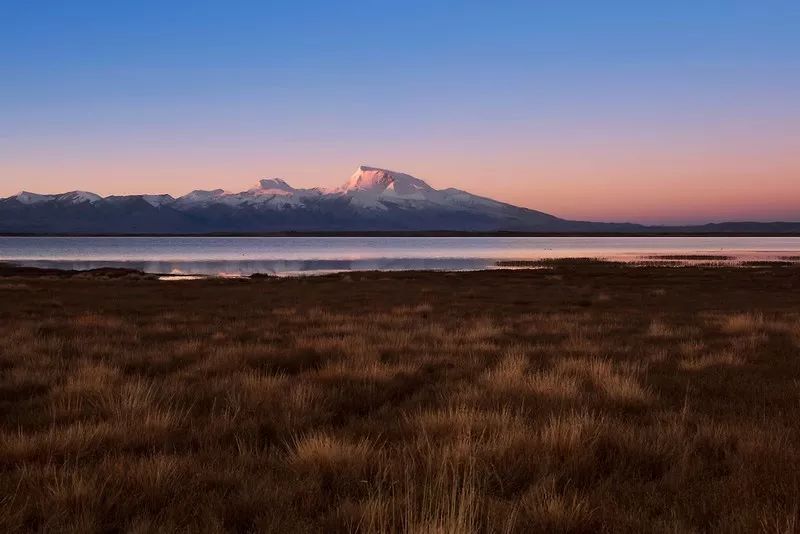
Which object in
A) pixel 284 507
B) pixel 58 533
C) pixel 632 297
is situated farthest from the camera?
pixel 632 297

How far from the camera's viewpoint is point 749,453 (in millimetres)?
5590

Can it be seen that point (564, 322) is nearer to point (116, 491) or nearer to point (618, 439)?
point (618, 439)

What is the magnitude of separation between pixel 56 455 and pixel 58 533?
1943 mm

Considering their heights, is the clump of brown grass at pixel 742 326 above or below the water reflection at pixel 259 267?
above

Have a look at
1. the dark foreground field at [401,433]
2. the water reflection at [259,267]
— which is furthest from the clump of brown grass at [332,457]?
the water reflection at [259,267]

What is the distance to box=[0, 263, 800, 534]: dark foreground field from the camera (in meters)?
4.34

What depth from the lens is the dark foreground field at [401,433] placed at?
4336 millimetres

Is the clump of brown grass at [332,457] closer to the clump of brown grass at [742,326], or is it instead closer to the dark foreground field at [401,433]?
the dark foreground field at [401,433]

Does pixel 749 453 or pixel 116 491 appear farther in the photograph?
pixel 749 453

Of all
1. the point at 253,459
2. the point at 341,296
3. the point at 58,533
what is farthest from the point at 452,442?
the point at 341,296

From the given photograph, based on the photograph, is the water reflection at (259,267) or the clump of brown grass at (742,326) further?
the water reflection at (259,267)

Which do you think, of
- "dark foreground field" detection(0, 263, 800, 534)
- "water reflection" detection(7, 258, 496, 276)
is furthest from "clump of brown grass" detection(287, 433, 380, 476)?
"water reflection" detection(7, 258, 496, 276)

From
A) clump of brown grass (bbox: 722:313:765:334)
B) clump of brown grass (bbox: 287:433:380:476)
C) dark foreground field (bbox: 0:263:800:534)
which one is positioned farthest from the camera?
clump of brown grass (bbox: 722:313:765:334)

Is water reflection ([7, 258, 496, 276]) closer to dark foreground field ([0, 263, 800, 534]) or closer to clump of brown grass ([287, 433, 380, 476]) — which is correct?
dark foreground field ([0, 263, 800, 534])
